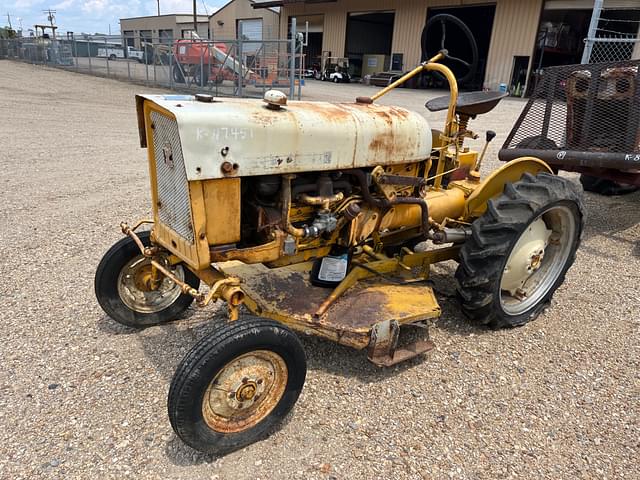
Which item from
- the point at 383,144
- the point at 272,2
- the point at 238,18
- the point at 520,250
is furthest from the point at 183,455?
the point at 238,18

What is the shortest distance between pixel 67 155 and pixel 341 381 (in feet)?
23.0

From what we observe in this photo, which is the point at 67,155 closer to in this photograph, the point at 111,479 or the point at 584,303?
the point at 111,479

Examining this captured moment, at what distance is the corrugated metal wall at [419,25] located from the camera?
23.5 metres

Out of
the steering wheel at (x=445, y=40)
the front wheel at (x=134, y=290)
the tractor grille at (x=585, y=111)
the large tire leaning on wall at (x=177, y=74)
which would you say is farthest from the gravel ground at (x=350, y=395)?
the large tire leaning on wall at (x=177, y=74)

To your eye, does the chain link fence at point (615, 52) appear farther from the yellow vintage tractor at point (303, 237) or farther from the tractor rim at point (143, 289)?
the tractor rim at point (143, 289)

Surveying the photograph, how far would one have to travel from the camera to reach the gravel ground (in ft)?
7.70

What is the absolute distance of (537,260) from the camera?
359 cm

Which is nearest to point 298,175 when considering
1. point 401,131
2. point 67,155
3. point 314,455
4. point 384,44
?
point 401,131

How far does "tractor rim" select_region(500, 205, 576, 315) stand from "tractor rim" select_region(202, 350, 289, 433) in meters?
1.80

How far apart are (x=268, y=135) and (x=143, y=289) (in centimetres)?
143

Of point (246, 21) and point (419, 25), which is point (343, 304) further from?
point (246, 21)

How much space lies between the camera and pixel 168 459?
232 centimetres

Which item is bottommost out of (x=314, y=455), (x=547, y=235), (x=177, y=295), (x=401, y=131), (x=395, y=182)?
(x=314, y=455)

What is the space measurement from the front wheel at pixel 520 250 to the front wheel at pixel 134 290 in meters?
1.84
